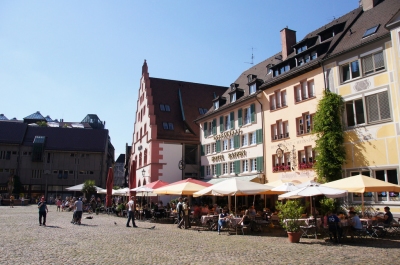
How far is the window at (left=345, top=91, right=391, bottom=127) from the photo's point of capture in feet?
62.3

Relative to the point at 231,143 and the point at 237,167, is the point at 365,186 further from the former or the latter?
the point at 231,143

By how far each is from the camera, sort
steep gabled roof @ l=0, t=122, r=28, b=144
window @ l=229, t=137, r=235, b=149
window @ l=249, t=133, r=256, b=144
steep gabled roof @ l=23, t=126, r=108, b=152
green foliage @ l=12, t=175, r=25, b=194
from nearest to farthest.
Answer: window @ l=249, t=133, r=256, b=144 → window @ l=229, t=137, r=235, b=149 → green foliage @ l=12, t=175, r=25, b=194 → steep gabled roof @ l=0, t=122, r=28, b=144 → steep gabled roof @ l=23, t=126, r=108, b=152

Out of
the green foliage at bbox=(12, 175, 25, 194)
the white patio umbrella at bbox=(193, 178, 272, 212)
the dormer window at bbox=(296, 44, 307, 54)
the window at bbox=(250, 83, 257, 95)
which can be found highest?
the dormer window at bbox=(296, 44, 307, 54)

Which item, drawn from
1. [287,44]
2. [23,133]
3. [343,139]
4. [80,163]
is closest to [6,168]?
[23,133]

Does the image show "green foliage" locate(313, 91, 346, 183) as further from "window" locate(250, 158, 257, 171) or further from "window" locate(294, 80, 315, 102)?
"window" locate(250, 158, 257, 171)

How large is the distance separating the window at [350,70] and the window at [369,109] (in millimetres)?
1434

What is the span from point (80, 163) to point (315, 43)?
A: 181 ft

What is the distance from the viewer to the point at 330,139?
20.9m

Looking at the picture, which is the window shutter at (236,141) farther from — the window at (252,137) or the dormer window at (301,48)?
the dormer window at (301,48)

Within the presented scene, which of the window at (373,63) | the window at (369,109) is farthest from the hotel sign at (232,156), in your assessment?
the window at (373,63)

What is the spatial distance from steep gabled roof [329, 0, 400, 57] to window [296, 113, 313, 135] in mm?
4231

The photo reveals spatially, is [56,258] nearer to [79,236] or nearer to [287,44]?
[79,236]

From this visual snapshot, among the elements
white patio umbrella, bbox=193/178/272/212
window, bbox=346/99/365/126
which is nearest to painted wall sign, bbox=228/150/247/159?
window, bbox=346/99/365/126

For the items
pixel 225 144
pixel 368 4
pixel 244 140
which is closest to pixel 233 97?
pixel 225 144
